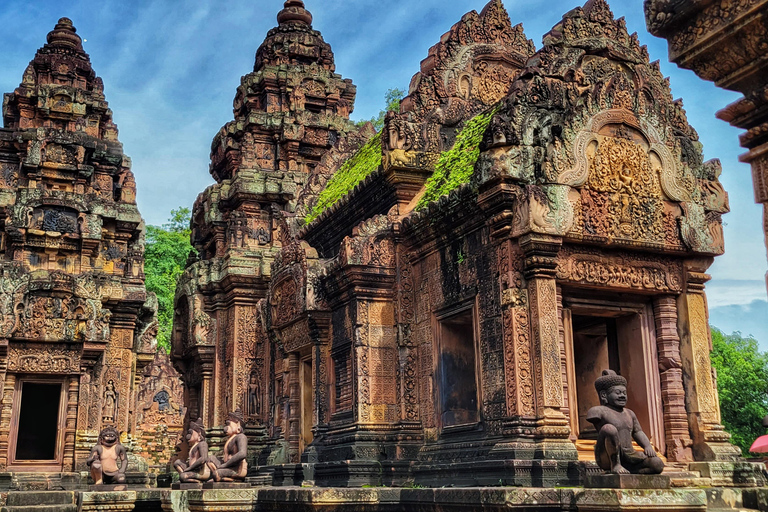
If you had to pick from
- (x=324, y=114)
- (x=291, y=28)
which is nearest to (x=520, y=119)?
(x=324, y=114)

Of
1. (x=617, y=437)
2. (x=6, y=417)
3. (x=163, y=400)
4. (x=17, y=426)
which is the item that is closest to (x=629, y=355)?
(x=617, y=437)

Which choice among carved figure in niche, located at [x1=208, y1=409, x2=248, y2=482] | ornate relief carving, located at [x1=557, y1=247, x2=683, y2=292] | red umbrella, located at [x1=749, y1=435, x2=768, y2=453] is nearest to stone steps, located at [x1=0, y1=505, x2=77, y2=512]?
carved figure in niche, located at [x1=208, y1=409, x2=248, y2=482]

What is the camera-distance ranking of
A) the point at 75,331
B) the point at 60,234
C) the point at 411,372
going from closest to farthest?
1. the point at 411,372
2. the point at 75,331
3. the point at 60,234

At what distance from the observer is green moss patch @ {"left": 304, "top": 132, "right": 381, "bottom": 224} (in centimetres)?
1489

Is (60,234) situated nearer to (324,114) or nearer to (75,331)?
(75,331)

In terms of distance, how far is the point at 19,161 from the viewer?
22.0 metres

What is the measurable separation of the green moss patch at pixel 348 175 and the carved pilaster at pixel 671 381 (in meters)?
5.67

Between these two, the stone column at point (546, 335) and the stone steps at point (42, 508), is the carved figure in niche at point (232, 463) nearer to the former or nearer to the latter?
the stone steps at point (42, 508)

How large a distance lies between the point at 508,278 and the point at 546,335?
79 centimetres

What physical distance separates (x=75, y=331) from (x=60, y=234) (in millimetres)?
2825

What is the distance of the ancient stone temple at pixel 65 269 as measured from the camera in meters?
19.1

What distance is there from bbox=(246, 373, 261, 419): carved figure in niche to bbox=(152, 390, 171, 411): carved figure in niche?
17.0 metres

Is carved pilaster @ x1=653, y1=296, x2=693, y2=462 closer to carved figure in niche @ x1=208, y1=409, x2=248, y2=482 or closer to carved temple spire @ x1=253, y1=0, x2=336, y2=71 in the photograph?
carved figure in niche @ x1=208, y1=409, x2=248, y2=482

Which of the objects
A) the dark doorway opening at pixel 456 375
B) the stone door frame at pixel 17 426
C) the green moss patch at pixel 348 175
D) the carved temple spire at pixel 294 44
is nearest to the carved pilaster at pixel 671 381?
the dark doorway opening at pixel 456 375
